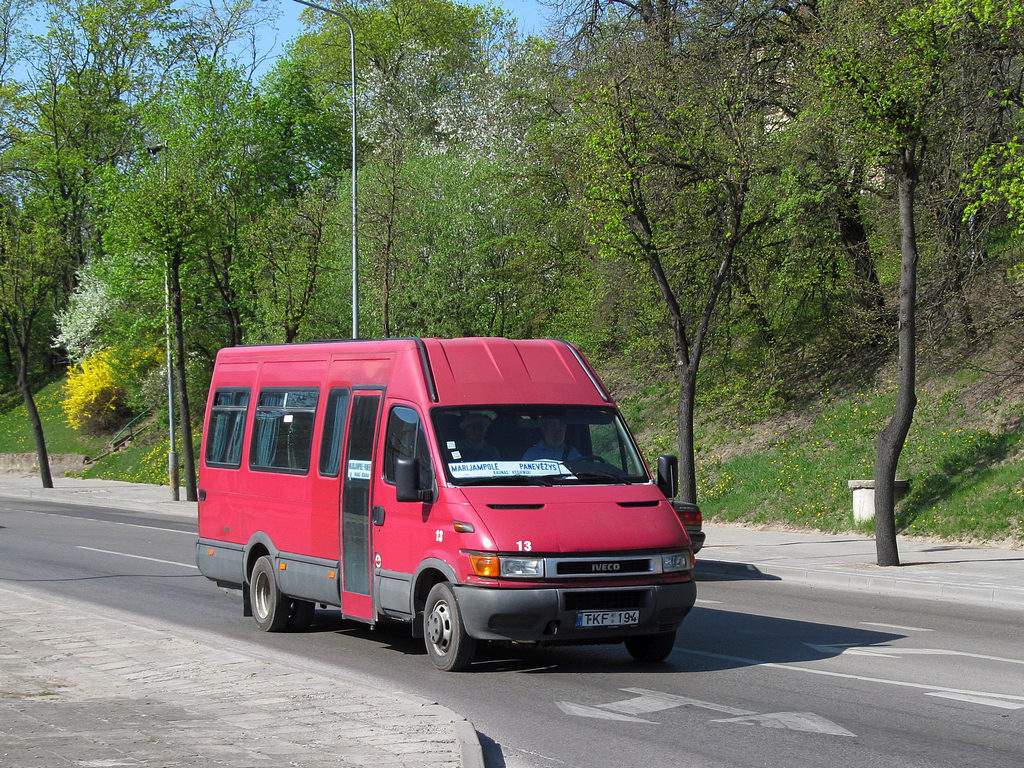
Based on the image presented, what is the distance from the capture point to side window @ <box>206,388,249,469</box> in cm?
1356

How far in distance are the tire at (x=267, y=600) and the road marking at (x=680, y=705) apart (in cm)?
447

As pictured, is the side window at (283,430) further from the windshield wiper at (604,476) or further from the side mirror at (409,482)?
the windshield wiper at (604,476)

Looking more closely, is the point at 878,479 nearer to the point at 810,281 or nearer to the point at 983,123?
the point at 983,123

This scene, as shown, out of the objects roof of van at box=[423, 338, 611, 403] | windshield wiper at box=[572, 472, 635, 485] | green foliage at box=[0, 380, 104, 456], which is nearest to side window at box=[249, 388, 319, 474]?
roof of van at box=[423, 338, 611, 403]

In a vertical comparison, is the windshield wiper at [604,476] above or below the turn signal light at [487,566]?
above

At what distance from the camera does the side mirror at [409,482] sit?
9.67 metres

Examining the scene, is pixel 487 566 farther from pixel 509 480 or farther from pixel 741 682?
pixel 741 682

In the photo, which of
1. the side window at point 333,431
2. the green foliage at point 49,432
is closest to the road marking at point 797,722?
the side window at point 333,431

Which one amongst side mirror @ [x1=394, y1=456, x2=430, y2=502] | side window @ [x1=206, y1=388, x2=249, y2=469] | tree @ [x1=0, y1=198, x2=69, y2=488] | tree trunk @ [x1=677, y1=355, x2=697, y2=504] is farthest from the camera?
tree @ [x1=0, y1=198, x2=69, y2=488]

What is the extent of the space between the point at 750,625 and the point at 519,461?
396cm

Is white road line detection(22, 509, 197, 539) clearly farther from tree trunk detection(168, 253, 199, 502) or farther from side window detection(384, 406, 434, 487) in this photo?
side window detection(384, 406, 434, 487)

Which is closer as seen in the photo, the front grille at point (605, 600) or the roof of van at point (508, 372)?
the front grille at point (605, 600)

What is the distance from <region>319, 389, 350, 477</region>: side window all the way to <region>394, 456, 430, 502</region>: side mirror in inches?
69.1

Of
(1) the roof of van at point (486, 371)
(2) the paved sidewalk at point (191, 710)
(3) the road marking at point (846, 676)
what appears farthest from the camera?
(1) the roof of van at point (486, 371)
